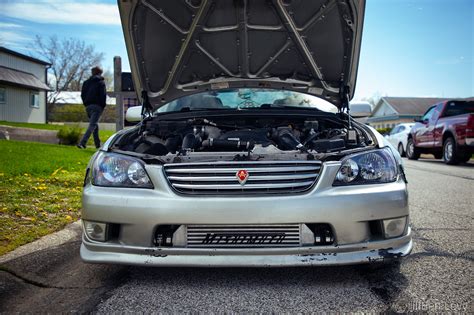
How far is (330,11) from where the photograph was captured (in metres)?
3.63

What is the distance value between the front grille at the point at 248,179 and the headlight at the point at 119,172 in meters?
0.20

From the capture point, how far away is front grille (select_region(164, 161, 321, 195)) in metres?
2.54

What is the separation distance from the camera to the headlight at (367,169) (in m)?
2.64

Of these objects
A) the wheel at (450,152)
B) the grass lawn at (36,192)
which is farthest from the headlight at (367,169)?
the wheel at (450,152)

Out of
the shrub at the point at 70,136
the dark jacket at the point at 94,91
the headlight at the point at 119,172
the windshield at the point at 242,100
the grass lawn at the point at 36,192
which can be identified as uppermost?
the dark jacket at the point at 94,91

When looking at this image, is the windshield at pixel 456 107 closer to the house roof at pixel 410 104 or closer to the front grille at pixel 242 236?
the front grille at pixel 242 236

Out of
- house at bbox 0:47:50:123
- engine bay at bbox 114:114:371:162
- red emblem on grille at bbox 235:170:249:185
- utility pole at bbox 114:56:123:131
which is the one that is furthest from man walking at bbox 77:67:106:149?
house at bbox 0:47:50:123

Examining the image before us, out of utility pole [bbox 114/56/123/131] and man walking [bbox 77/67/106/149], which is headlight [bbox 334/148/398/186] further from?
man walking [bbox 77/67/106/149]

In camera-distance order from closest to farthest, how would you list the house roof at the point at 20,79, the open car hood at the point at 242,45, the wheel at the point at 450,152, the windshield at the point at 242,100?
the open car hood at the point at 242,45, the windshield at the point at 242,100, the wheel at the point at 450,152, the house roof at the point at 20,79

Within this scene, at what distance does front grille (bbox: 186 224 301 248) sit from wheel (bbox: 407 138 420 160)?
13.9 m

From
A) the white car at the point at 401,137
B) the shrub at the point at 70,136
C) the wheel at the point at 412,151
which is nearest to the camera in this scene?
the shrub at the point at 70,136

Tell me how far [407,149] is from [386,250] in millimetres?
14513

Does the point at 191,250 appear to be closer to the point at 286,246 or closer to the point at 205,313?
the point at 205,313

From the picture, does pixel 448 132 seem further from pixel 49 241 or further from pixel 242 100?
pixel 49 241
